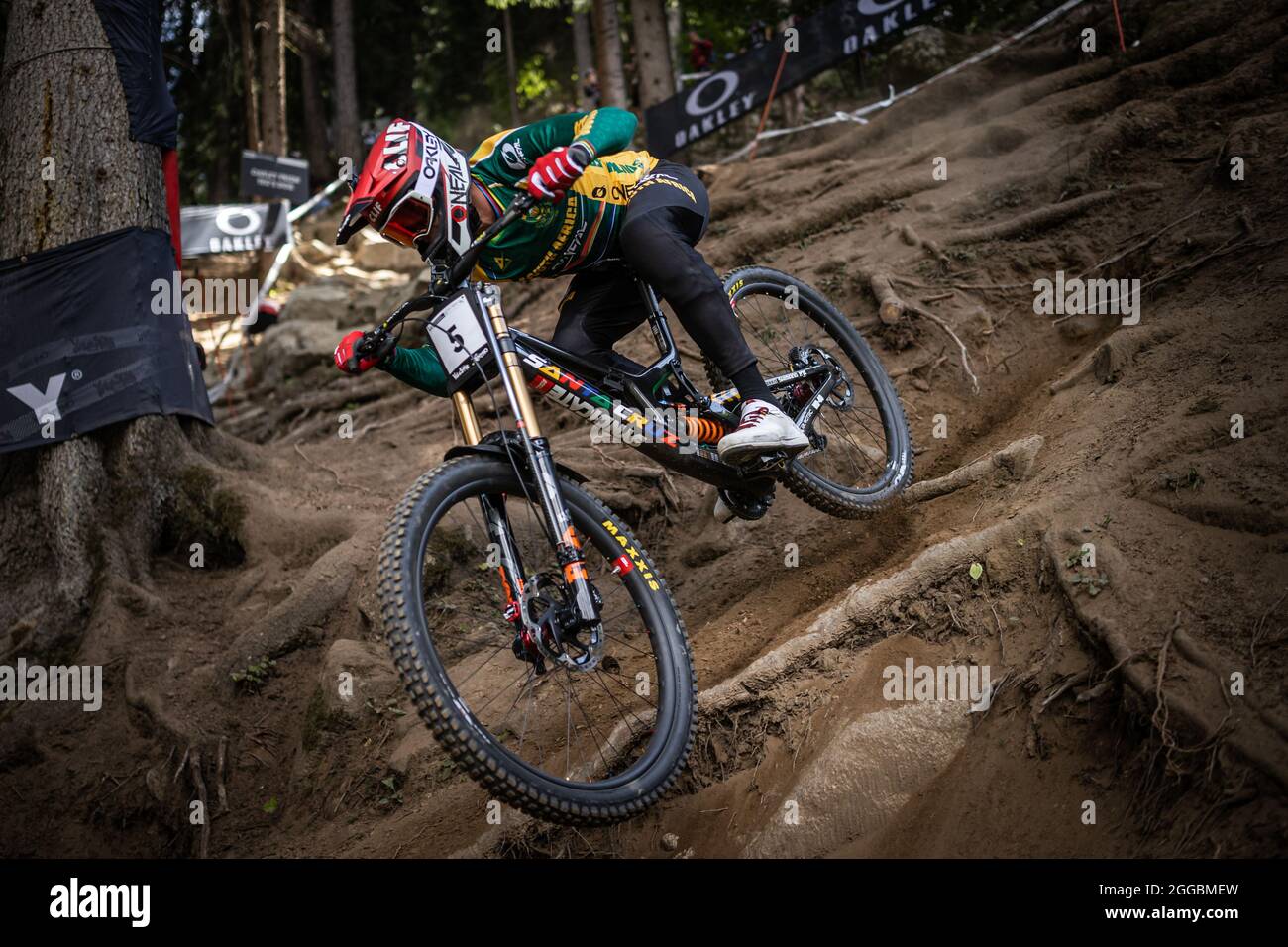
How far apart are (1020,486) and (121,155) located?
5998 mm

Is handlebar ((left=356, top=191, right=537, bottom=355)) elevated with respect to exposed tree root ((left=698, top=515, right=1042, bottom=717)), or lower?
elevated

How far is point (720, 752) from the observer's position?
370 centimetres

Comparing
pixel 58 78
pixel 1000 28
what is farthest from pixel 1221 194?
pixel 1000 28

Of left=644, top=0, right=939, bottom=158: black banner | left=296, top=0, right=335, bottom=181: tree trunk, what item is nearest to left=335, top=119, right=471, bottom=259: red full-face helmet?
left=644, top=0, right=939, bottom=158: black banner

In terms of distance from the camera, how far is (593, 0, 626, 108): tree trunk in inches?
498

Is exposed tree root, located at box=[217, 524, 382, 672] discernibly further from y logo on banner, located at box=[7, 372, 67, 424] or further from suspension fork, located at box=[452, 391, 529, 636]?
suspension fork, located at box=[452, 391, 529, 636]

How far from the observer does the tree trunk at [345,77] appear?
23.1m

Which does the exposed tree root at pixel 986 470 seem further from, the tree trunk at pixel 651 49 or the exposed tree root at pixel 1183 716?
the tree trunk at pixel 651 49

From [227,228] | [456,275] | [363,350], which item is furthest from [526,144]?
[227,228]

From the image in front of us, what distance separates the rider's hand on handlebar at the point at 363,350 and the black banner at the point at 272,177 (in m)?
14.0

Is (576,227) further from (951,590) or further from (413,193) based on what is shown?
(951,590)

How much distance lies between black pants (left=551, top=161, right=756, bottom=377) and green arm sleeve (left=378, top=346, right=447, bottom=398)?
59 cm

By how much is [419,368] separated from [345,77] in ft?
74.0

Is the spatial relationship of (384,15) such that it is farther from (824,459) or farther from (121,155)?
(824,459)
